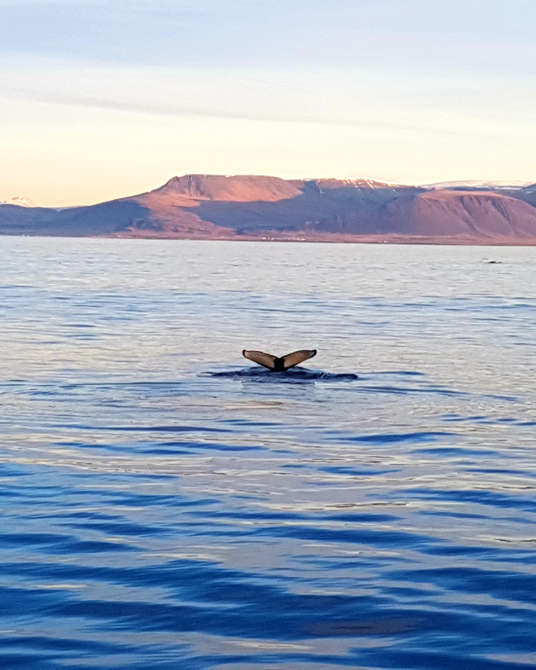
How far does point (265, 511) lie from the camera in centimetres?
1135

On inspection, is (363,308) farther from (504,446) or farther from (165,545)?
(165,545)

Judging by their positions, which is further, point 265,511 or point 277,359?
point 277,359

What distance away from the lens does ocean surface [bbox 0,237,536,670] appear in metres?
7.77

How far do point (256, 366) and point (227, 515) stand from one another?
12947 mm

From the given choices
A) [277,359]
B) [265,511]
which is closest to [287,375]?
[277,359]

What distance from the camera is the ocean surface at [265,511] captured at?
777cm

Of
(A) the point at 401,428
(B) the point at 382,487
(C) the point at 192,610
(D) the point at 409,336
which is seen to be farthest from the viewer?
(D) the point at 409,336

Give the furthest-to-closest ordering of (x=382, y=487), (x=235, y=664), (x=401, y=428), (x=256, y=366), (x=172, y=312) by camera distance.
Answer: (x=172, y=312), (x=256, y=366), (x=401, y=428), (x=382, y=487), (x=235, y=664)

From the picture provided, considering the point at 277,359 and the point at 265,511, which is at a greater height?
the point at 277,359

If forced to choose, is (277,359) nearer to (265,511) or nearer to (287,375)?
(287,375)

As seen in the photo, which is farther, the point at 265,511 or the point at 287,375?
the point at 287,375

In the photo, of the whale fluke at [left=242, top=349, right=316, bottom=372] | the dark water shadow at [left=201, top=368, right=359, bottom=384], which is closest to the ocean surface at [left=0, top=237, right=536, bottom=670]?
the dark water shadow at [left=201, top=368, right=359, bottom=384]

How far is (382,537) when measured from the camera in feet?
34.2

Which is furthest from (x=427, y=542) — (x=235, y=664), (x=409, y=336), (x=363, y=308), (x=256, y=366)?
(x=363, y=308)
